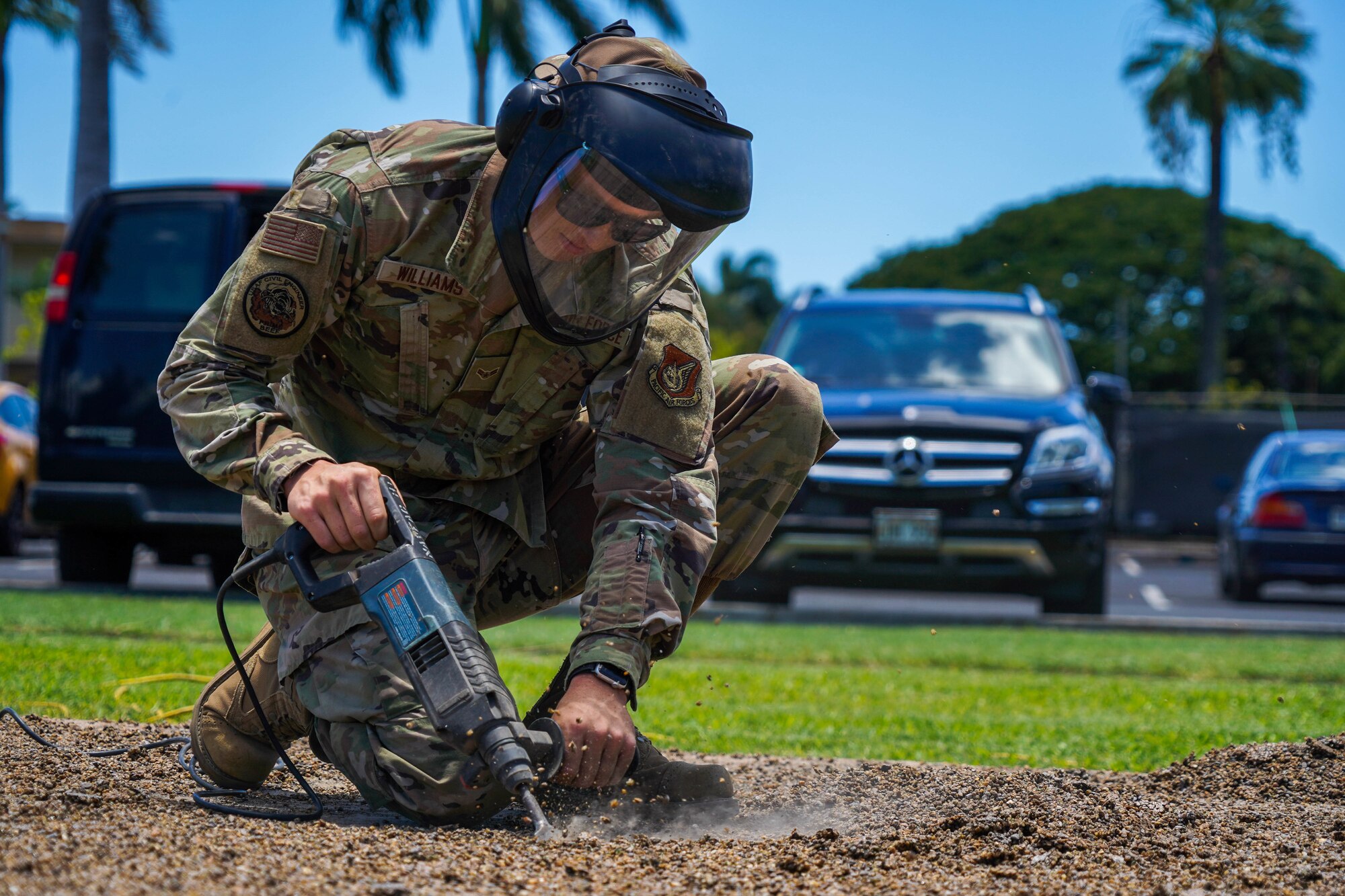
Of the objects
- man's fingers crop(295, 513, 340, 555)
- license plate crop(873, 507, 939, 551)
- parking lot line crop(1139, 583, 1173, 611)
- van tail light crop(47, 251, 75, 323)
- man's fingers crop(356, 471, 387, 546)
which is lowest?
parking lot line crop(1139, 583, 1173, 611)

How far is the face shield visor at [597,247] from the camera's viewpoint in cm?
261

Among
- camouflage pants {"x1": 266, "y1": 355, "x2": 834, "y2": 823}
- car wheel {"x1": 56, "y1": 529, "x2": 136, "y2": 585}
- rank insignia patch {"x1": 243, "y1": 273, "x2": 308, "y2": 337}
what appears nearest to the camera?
rank insignia patch {"x1": 243, "y1": 273, "x2": 308, "y2": 337}

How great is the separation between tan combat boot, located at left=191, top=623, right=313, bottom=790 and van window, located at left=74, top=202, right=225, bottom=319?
221 inches

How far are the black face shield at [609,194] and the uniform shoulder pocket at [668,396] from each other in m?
0.15

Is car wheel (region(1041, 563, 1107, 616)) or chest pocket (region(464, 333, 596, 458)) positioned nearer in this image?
chest pocket (region(464, 333, 596, 458))

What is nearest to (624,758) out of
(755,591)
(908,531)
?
(908,531)

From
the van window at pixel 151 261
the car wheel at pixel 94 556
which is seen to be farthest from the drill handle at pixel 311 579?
the car wheel at pixel 94 556

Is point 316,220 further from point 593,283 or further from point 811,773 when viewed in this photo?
point 811,773

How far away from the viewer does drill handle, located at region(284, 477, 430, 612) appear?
2.51m

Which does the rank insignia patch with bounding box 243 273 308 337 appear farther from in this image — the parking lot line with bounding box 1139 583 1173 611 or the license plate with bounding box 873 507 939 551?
the parking lot line with bounding box 1139 583 1173 611

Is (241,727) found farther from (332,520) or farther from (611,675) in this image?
(611,675)

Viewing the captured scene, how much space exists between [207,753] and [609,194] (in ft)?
4.82

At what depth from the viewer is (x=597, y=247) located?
8.97ft

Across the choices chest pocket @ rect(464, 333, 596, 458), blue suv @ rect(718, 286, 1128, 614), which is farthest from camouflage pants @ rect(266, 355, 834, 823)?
blue suv @ rect(718, 286, 1128, 614)
